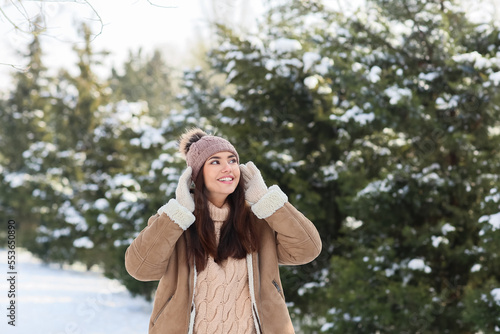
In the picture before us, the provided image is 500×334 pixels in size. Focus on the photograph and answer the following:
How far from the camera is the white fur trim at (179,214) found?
7.83ft

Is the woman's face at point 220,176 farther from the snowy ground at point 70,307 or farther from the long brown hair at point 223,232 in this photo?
the snowy ground at point 70,307

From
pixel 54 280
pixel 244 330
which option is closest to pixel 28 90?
pixel 54 280

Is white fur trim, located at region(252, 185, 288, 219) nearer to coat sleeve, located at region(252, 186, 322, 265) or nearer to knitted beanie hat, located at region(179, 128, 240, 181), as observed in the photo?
coat sleeve, located at region(252, 186, 322, 265)

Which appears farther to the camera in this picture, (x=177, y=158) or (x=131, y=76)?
(x=131, y=76)

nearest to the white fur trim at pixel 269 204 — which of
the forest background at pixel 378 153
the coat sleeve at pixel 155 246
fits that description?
the coat sleeve at pixel 155 246

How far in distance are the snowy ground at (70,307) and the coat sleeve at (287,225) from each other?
6.29 m

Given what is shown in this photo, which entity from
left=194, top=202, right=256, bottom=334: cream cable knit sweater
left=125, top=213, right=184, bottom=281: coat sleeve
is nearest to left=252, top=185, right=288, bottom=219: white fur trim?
left=194, top=202, right=256, bottom=334: cream cable knit sweater

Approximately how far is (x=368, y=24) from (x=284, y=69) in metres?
1.19

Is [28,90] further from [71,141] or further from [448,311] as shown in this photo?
[448,311]

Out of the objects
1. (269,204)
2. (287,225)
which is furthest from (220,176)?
(287,225)

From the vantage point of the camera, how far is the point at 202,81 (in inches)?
408

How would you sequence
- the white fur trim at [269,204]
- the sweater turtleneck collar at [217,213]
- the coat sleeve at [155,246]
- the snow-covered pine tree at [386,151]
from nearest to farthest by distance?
1. the coat sleeve at [155,246]
2. the white fur trim at [269,204]
3. the sweater turtleneck collar at [217,213]
4. the snow-covered pine tree at [386,151]

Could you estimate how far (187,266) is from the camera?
2.45m

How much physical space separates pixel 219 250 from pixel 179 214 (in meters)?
0.26
